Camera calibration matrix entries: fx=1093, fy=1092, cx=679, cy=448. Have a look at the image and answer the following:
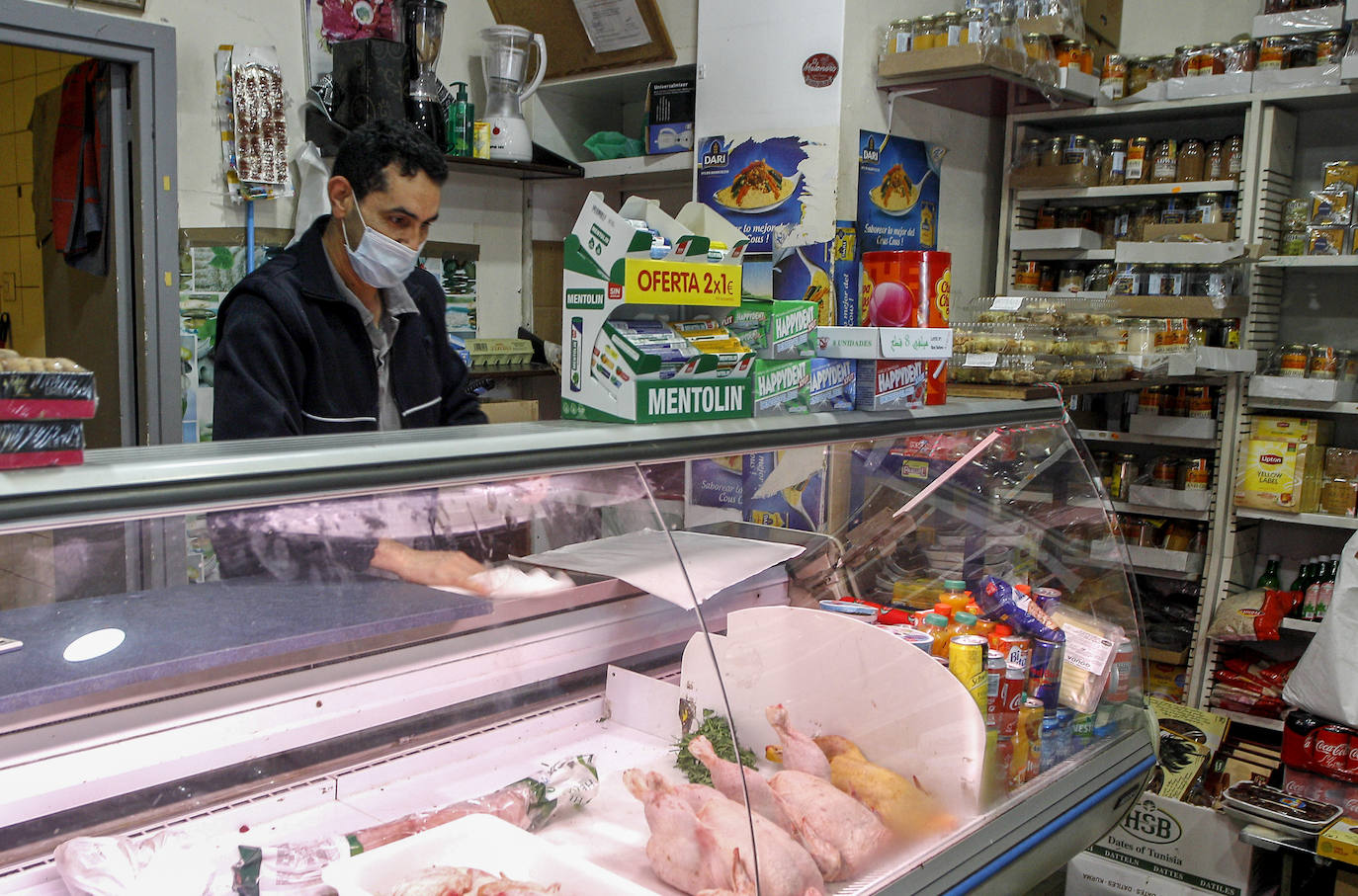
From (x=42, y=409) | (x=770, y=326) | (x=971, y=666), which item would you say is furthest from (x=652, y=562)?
(x=42, y=409)

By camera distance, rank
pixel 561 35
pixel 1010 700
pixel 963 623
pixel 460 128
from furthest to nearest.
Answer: pixel 561 35, pixel 460 128, pixel 963 623, pixel 1010 700

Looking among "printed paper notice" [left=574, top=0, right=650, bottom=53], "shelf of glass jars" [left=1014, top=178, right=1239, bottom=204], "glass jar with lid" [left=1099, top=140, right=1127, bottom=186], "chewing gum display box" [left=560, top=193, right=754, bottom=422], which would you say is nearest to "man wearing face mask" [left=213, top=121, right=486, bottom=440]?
"chewing gum display box" [left=560, top=193, right=754, bottom=422]

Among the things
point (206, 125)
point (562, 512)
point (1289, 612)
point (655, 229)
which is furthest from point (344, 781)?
point (1289, 612)

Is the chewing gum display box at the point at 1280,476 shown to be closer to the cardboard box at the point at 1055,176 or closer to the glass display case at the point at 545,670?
the cardboard box at the point at 1055,176

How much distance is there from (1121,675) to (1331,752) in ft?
4.86

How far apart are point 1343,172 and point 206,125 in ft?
13.7

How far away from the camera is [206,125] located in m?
4.01

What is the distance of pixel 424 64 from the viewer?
4445mm

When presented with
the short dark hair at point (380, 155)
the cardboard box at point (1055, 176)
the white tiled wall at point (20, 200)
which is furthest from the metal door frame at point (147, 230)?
the cardboard box at point (1055, 176)

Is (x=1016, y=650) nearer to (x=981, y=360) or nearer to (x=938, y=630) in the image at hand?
(x=938, y=630)

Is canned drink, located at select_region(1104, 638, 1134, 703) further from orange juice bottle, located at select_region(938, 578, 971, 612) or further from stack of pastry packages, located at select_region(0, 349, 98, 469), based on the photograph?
stack of pastry packages, located at select_region(0, 349, 98, 469)

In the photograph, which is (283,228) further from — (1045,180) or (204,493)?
(204,493)

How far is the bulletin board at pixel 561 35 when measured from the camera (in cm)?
493

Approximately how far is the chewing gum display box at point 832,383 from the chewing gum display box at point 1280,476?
2.88 m
